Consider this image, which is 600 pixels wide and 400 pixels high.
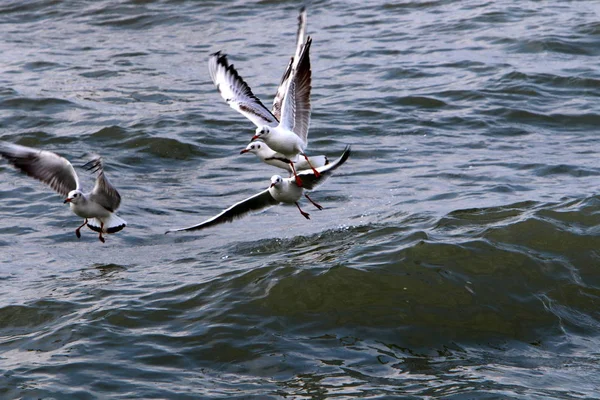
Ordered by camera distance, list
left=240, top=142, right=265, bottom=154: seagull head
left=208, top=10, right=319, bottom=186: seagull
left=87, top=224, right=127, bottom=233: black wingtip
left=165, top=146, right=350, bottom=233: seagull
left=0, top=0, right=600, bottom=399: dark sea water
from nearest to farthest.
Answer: left=0, top=0, right=600, bottom=399: dark sea water, left=165, top=146, right=350, bottom=233: seagull, left=208, top=10, right=319, bottom=186: seagull, left=240, top=142, right=265, bottom=154: seagull head, left=87, top=224, right=127, bottom=233: black wingtip

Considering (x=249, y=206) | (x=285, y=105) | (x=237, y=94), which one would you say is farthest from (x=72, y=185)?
(x=285, y=105)

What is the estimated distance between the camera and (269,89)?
1528 cm

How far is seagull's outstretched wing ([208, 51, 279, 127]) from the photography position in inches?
398

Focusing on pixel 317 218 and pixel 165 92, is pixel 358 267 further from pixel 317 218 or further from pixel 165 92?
pixel 165 92

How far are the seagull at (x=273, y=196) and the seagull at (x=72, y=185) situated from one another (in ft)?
3.41

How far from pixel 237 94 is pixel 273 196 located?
1.90m

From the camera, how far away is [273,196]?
29.5ft

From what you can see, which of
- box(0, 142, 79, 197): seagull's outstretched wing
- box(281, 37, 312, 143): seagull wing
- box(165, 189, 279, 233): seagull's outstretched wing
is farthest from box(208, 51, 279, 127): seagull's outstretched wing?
box(0, 142, 79, 197): seagull's outstretched wing

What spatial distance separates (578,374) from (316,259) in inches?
113

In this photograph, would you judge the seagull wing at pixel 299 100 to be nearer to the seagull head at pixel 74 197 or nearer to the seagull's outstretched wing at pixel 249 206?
the seagull's outstretched wing at pixel 249 206

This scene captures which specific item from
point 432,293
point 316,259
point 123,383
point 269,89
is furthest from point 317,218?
point 269,89

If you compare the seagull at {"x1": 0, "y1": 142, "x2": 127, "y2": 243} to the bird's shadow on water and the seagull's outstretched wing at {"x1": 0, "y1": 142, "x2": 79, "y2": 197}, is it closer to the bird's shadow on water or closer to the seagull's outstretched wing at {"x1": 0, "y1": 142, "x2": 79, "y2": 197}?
the seagull's outstretched wing at {"x1": 0, "y1": 142, "x2": 79, "y2": 197}

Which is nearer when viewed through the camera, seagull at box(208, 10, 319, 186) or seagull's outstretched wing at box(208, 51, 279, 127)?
seagull at box(208, 10, 319, 186)

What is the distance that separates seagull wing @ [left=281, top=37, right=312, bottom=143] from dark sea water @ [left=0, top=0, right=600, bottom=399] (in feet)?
3.59
